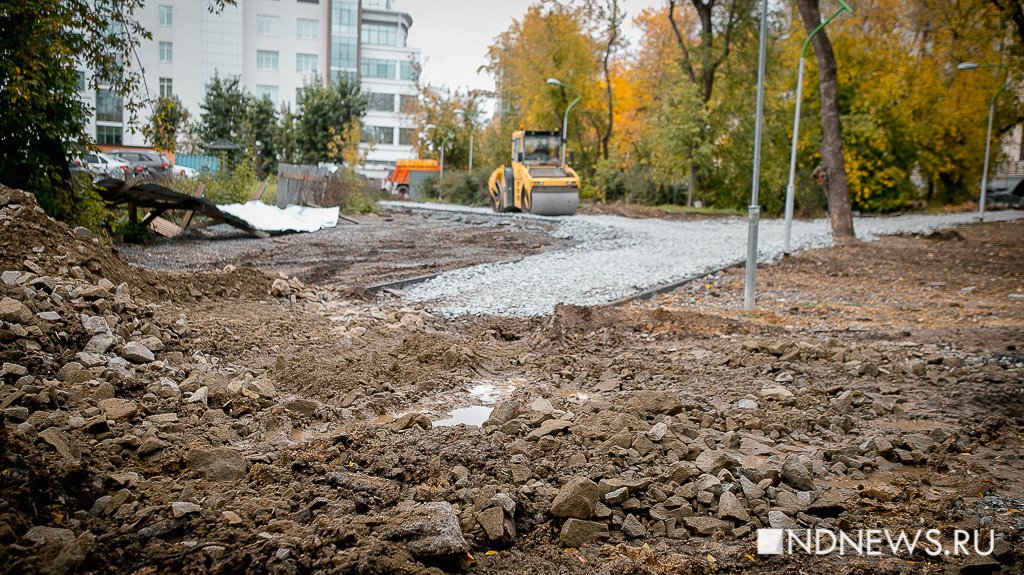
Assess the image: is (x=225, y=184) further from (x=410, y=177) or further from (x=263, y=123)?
(x=263, y=123)

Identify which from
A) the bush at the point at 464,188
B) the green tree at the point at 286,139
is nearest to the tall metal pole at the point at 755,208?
the bush at the point at 464,188

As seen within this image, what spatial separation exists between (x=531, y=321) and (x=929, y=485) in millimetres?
6146

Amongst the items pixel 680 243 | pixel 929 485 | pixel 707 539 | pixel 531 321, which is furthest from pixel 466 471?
pixel 680 243

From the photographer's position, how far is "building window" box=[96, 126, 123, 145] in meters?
28.2

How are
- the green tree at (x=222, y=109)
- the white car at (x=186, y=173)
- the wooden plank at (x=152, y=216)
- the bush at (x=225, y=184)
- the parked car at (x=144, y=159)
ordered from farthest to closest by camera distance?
the green tree at (x=222, y=109) < the parked car at (x=144, y=159) < the white car at (x=186, y=173) < the bush at (x=225, y=184) < the wooden plank at (x=152, y=216)

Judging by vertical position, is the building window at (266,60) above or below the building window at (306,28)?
below

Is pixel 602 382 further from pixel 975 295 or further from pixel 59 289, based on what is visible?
pixel 975 295

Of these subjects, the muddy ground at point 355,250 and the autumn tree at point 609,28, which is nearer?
the muddy ground at point 355,250

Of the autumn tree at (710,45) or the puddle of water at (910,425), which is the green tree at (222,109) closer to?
the autumn tree at (710,45)

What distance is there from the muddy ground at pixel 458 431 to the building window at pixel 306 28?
68.9 m

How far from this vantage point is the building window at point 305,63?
72.9m

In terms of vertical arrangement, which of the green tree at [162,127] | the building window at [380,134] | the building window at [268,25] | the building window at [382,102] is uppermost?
the building window at [268,25]

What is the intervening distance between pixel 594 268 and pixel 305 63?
213ft

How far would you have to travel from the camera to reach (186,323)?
26.7 feet
